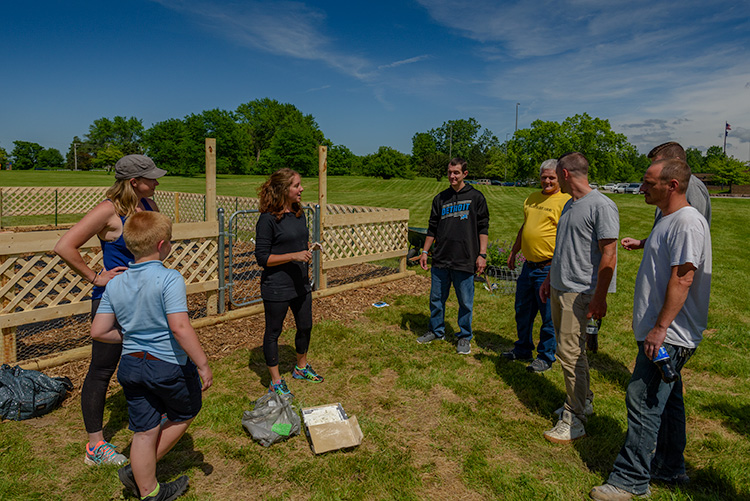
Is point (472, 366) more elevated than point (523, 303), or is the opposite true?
point (523, 303)

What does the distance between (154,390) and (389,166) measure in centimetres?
7459

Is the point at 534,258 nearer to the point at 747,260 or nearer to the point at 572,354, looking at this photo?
the point at 572,354

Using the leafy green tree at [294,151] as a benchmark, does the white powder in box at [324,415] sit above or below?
below

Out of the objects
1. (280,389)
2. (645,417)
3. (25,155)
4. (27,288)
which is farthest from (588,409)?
(25,155)

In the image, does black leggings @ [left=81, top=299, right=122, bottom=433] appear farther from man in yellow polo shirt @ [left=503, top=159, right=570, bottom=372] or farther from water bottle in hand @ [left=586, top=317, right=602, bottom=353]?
man in yellow polo shirt @ [left=503, top=159, right=570, bottom=372]

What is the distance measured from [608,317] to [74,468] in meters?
6.37

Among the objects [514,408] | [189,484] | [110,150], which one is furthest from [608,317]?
[110,150]

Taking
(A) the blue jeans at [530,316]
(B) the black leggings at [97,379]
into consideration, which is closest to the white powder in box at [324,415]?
(B) the black leggings at [97,379]

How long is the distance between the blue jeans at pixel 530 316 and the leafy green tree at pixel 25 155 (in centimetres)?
14057

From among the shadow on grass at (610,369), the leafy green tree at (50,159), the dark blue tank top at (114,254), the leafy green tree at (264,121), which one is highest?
the leafy green tree at (264,121)

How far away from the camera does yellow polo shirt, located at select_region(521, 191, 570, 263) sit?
4.30 meters

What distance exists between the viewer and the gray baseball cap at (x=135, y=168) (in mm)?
2807

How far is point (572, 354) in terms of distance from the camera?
330 cm

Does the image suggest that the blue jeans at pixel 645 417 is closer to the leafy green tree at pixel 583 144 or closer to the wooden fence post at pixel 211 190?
the wooden fence post at pixel 211 190
